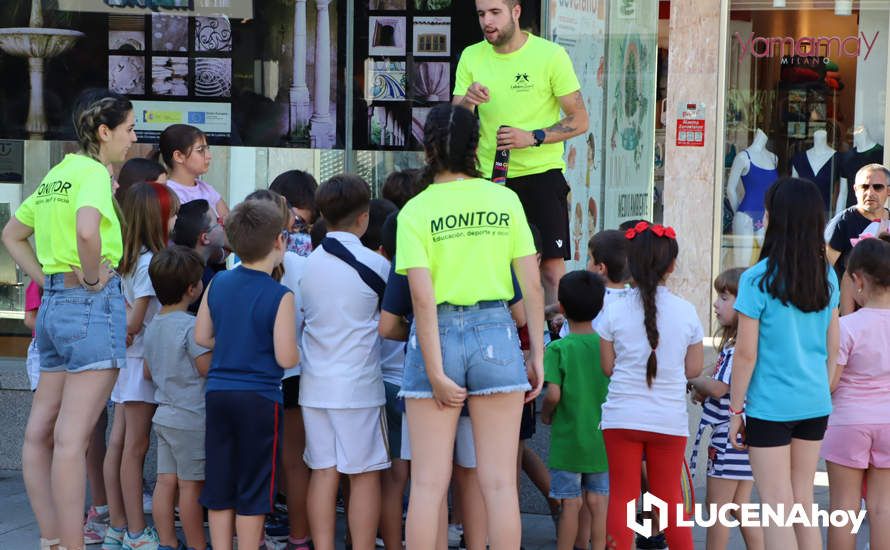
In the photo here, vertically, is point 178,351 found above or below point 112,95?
below

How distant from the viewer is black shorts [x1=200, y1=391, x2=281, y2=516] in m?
5.38

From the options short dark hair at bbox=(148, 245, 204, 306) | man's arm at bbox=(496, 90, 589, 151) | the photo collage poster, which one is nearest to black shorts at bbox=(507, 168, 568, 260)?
man's arm at bbox=(496, 90, 589, 151)

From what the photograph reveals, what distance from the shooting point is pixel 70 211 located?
221 inches

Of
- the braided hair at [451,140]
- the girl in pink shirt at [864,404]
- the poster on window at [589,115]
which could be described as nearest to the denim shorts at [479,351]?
the braided hair at [451,140]

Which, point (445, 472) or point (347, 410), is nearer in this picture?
point (445, 472)

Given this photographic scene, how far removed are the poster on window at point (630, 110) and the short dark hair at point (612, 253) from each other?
3314 mm

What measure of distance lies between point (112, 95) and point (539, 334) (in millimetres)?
2231

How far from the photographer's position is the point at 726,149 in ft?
39.5

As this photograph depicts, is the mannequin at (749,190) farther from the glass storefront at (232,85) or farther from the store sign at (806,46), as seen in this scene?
the glass storefront at (232,85)

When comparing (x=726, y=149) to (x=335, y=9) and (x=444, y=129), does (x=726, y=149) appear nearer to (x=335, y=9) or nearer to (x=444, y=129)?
(x=335, y=9)

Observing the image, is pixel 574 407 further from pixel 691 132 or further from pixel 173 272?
pixel 691 132

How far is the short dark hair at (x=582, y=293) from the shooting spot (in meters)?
5.79

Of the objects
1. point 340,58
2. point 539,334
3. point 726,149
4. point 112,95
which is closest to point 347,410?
point 539,334

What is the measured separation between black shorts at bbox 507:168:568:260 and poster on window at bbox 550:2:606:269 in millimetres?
1446
